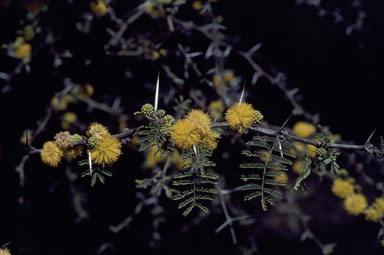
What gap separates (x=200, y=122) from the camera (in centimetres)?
146

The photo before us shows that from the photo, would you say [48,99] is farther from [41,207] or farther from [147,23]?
[147,23]

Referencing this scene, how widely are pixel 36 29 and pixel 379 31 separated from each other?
13.2 feet

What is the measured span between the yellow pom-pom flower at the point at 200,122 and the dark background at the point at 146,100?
937 mm

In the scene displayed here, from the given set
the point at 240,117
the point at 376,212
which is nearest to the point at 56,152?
the point at 240,117

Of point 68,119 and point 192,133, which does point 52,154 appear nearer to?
point 192,133

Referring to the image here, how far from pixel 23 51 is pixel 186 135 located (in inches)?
76.4

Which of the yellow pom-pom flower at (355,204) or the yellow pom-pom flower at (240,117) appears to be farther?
the yellow pom-pom flower at (355,204)

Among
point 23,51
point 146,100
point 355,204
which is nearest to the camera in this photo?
point 355,204

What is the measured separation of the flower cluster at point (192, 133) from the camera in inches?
56.5

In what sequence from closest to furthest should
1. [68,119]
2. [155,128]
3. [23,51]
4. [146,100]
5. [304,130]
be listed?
[155,128], [23,51], [68,119], [304,130], [146,100]

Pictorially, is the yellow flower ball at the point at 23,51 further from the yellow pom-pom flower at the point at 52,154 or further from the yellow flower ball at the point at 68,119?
the yellow pom-pom flower at the point at 52,154

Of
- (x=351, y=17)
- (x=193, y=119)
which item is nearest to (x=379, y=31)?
(x=351, y=17)

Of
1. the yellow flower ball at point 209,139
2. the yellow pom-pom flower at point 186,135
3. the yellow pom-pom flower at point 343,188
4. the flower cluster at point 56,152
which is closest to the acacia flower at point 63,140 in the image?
the flower cluster at point 56,152

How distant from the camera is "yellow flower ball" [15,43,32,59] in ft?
8.44
